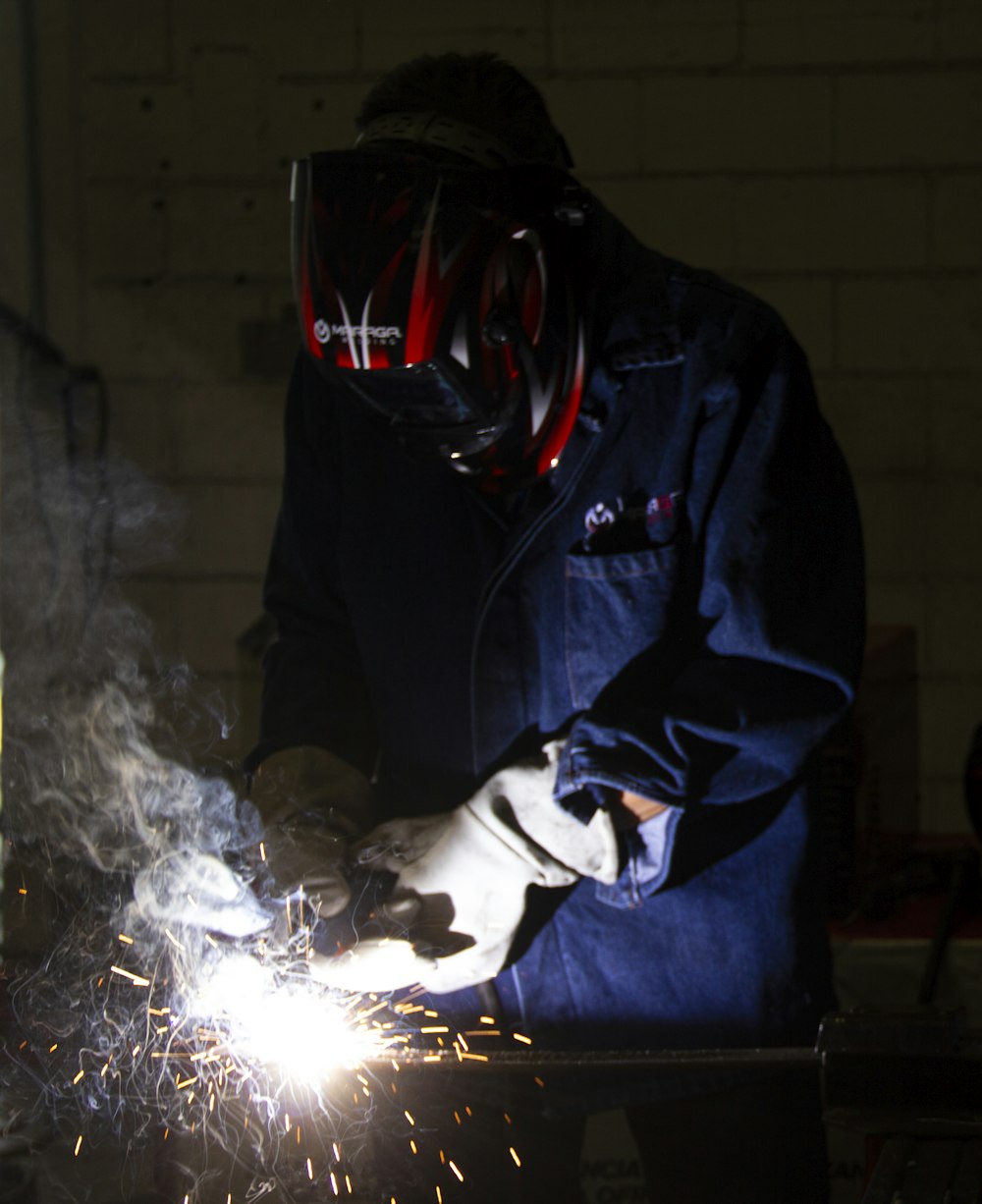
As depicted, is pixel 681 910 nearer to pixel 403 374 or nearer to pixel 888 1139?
pixel 888 1139

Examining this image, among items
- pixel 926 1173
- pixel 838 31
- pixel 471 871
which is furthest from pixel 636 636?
pixel 838 31

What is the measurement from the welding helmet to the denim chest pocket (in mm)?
174

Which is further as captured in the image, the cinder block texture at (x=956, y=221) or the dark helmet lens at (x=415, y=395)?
the cinder block texture at (x=956, y=221)

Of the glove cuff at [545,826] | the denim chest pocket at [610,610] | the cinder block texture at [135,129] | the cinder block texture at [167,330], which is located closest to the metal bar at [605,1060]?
the glove cuff at [545,826]

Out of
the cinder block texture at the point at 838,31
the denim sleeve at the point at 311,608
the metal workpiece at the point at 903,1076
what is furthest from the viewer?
the cinder block texture at the point at 838,31

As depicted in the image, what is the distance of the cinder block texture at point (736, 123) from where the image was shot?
2926 mm

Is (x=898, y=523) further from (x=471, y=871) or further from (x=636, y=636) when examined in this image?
(x=471, y=871)

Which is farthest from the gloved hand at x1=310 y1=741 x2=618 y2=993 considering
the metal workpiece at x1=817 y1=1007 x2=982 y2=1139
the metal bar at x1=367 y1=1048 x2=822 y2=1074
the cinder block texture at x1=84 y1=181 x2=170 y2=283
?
the cinder block texture at x1=84 y1=181 x2=170 y2=283

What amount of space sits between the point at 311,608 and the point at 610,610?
0.44m

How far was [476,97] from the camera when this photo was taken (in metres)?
1.47

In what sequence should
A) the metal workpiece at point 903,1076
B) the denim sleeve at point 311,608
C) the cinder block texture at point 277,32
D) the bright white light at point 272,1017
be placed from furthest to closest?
the cinder block texture at point 277,32 < the denim sleeve at point 311,608 < the bright white light at point 272,1017 < the metal workpiece at point 903,1076

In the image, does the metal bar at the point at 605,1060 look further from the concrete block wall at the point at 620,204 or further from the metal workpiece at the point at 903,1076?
the concrete block wall at the point at 620,204

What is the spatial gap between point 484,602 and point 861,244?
1.81m

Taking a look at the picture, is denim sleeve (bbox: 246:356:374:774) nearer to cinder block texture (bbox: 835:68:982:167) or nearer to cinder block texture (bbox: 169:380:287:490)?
cinder block texture (bbox: 169:380:287:490)
